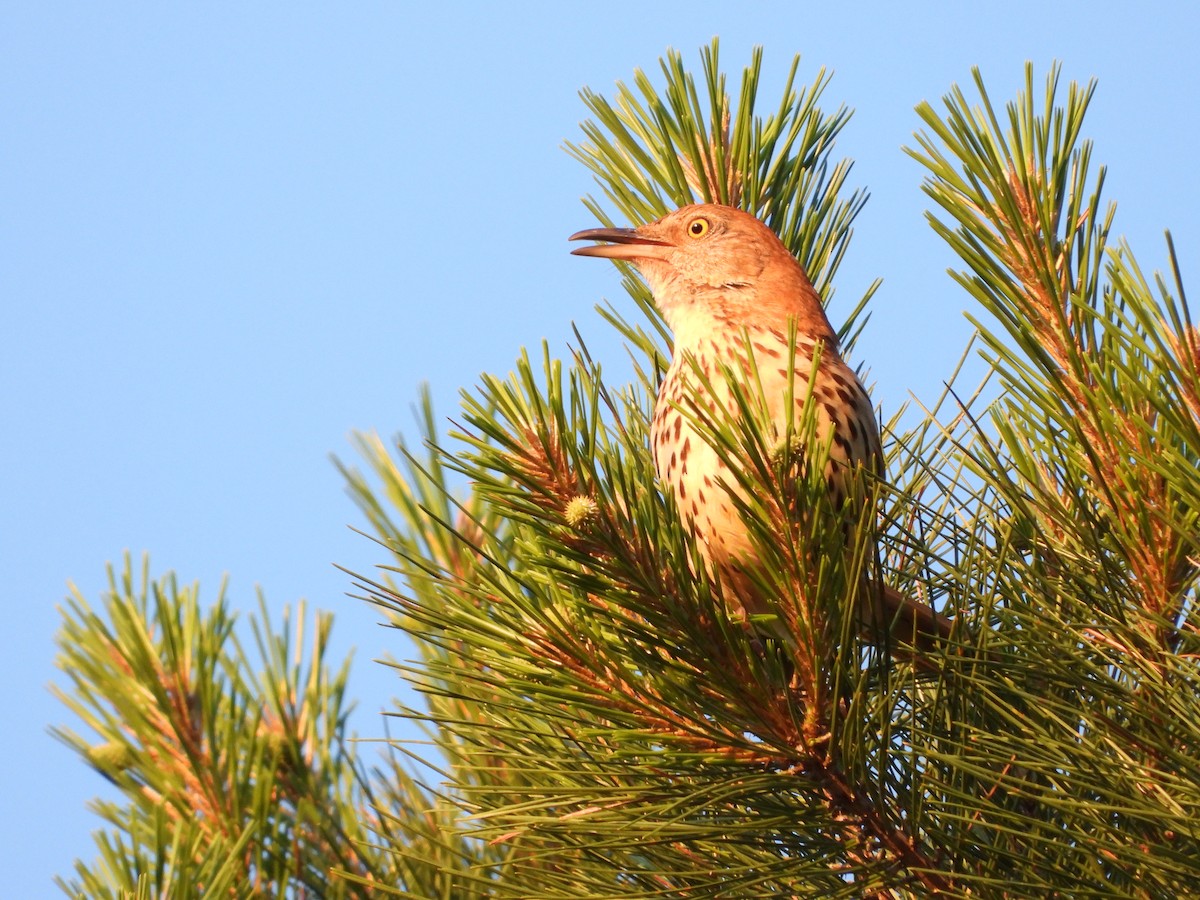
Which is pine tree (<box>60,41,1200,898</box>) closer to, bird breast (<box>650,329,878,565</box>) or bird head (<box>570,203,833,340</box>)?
bird breast (<box>650,329,878,565</box>)

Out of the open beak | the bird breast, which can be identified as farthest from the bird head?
the bird breast

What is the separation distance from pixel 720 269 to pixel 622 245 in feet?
1.11

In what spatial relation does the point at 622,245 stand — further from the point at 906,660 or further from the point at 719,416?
the point at 906,660

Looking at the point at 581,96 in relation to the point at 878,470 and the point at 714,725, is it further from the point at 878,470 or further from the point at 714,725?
the point at 714,725

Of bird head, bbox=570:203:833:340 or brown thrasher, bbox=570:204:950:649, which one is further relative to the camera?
bird head, bbox=570:203:833:340

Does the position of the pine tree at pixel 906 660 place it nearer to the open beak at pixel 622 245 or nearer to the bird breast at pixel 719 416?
the bird breast at pixel 719 416

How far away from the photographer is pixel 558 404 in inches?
74.9

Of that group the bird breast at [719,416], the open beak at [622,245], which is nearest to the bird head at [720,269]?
the open beak at [622,245]

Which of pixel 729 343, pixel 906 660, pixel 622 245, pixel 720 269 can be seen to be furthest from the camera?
pixel 622 245

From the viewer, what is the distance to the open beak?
3611 millimetres

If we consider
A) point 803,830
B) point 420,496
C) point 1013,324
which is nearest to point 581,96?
point 420,496

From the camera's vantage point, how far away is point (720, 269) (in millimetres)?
3486

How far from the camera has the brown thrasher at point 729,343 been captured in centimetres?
276

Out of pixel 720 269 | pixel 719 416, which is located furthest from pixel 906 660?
pixel 720 269
